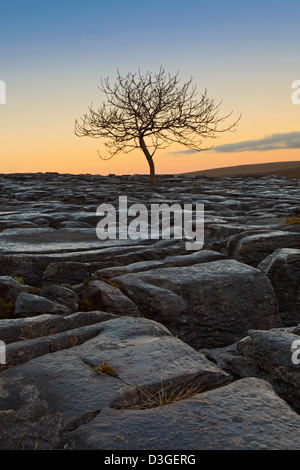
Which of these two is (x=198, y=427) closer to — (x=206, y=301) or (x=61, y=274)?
(x=206, y=301)

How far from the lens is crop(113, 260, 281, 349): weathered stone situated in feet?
12.1

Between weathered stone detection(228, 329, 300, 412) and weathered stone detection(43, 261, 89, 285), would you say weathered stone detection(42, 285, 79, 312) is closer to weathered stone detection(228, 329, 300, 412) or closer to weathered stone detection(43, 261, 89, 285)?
weathered stone detection(43, 261, 89, 285)

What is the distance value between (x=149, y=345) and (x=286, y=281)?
2341mm

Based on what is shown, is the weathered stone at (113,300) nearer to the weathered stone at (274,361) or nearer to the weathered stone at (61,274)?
the weathered stone at (61,274)

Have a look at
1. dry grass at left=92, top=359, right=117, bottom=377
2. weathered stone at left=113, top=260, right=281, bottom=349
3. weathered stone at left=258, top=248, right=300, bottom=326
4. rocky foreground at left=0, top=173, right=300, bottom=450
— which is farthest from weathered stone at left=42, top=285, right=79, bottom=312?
weathered stone at left=258, top=248, right=300, bottom=326

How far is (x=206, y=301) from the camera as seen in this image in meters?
3.83

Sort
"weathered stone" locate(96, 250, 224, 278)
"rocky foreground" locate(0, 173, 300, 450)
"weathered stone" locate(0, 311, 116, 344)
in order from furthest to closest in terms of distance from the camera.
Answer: "weathered stone" locate(96, 250, 224, 278) → "weathered stone" locate(0, 311, 116, 344) → "rocky foreground" locate(0, 173, 300, 450)

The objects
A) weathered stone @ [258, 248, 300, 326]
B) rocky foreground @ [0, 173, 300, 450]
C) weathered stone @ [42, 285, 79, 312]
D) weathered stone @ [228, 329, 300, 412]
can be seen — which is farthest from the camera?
weathered stone @ [258, 248, 300, 326]

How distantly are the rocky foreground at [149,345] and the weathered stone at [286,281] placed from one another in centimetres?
1

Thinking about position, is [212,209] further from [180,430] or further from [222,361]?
→ [180,430]

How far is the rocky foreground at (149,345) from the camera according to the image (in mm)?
1929

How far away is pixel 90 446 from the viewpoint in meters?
1.78

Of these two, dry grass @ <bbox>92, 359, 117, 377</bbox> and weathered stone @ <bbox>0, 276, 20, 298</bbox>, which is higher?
weathered stone @ <bbox>0, 276, 20, 298</bbox>

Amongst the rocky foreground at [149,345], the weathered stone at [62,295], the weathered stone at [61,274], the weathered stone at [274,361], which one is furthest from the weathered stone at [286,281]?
the weathered stone at [62,295]
